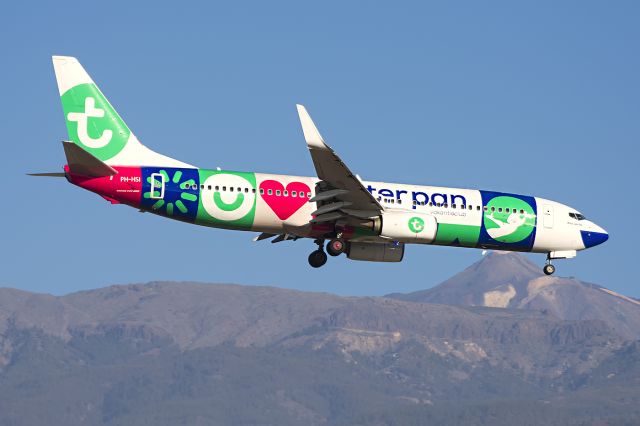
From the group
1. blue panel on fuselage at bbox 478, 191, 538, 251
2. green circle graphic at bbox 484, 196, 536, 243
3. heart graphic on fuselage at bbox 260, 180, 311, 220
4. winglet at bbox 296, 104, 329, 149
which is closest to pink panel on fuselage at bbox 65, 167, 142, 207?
heart graphic on fuselage at bbox 260, 180, 311, 220

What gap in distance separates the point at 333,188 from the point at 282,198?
262cm

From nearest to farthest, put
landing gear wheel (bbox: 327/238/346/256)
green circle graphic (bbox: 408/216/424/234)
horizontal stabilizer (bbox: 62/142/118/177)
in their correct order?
horizontal stabilizer (bbox: 62/142/118/177), green circle graphic (bbox: 408/216/424/234), landing gear wheel (bbox: 327/238/346/256)

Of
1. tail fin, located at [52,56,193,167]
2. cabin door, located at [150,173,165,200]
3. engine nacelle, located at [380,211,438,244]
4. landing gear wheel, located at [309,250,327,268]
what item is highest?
tail fin, located at [52,56,193,167]

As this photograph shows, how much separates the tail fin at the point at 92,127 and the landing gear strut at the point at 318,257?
7.51m

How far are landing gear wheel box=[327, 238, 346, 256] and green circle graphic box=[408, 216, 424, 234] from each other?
346 centimetres

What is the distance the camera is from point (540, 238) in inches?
2598

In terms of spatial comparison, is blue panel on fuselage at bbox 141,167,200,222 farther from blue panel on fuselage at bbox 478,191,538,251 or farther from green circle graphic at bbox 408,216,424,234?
blue panel on fuselage at bbox 478,191,538,251

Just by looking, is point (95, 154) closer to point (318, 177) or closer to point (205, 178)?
point (205, 178)

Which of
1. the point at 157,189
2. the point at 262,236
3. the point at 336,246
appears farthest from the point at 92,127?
the point at 336,246

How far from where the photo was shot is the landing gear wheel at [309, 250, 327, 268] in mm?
64062

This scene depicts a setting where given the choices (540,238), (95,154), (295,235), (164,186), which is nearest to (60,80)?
(95,154)

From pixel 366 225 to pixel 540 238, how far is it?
10.1 metres

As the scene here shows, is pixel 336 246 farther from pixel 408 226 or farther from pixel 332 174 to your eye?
pixel 332 174

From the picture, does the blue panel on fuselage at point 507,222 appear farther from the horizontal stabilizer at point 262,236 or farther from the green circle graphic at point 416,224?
the horizontal stabilizer at point 262,236
